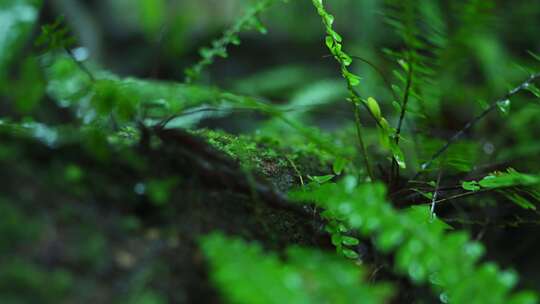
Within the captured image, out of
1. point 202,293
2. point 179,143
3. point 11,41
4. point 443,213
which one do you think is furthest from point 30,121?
point 443,213

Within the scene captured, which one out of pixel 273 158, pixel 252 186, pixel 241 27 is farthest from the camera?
pixel 241 27

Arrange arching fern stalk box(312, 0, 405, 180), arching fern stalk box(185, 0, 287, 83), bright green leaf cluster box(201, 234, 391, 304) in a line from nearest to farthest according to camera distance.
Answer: bright green leaf cluster box(201, 234, 391, 304) → arching fern stalk box(312, 0, 405, 180) → arching fern stalk box(185, 0, 287, 83)

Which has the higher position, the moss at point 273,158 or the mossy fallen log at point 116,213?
the mossy fallen log at point 116,213

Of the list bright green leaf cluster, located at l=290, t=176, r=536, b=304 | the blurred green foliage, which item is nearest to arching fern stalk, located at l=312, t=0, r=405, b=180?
the blurred green foliage

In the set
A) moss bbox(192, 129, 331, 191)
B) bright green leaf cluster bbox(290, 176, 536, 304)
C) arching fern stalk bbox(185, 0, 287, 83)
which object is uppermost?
arching fern stalk bbox(185, 0, 287, 83)

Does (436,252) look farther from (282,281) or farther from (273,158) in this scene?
(273,158)

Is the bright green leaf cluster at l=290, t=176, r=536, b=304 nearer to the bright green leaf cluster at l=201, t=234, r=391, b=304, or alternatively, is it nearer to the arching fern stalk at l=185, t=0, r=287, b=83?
the bright green leaf cluster at l=201, t=234, r=391, b=304

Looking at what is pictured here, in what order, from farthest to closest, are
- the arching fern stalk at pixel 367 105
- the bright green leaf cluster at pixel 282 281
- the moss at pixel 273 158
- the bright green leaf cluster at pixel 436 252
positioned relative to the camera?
1. the moss at pixel 273 158
2. the arching fern stalk at pixel 367 105
3. the bright green leaf cluster at pixel 436 252
4. the bright green leaf cluster at pixel 282 281

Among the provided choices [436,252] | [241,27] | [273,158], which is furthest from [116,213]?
[241,27]

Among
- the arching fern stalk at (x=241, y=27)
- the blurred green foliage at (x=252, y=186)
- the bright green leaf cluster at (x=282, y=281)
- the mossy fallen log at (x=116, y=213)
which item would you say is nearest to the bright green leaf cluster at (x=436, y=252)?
the blurred green foliage at (x=252, y=186)

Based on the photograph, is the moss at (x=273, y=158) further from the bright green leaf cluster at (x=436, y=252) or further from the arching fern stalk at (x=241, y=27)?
the bright green leaf cluster at (x=436, y=252)

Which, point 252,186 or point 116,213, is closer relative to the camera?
point 116,213
